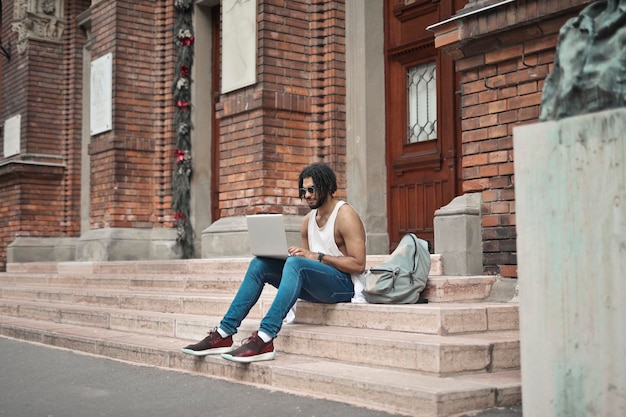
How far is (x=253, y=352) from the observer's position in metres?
4.96

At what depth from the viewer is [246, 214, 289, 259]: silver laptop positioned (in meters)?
5.36


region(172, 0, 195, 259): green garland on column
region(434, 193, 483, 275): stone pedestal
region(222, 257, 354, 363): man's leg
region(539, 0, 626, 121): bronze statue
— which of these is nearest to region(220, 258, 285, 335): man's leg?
region(222, 257, 354, 363): man's leg

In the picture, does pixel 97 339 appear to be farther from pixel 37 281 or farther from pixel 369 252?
pixel 37 281

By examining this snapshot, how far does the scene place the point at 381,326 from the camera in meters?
5.18

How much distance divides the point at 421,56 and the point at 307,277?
425 centimetres

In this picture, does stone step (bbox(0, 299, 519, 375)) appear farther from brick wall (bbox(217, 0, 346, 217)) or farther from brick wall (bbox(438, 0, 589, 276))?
brick wall (bbox(217, 0, 346, 217))

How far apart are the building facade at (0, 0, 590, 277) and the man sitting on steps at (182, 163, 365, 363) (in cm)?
120

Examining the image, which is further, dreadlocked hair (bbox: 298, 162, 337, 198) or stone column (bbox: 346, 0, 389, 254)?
stone column (bbox: 346, 0, 389, 254)

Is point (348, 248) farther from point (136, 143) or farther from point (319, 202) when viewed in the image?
point (136, 143)

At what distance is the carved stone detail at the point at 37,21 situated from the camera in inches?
579

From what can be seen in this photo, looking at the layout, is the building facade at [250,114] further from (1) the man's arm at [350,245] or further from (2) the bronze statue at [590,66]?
(2) the bronze statue at [590,66]

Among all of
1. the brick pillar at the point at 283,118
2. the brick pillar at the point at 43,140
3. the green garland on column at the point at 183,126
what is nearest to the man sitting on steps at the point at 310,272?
the brick pillar at the point at 283,118

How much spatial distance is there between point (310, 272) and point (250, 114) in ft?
13.5

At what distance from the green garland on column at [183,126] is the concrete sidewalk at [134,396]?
5.42 m
